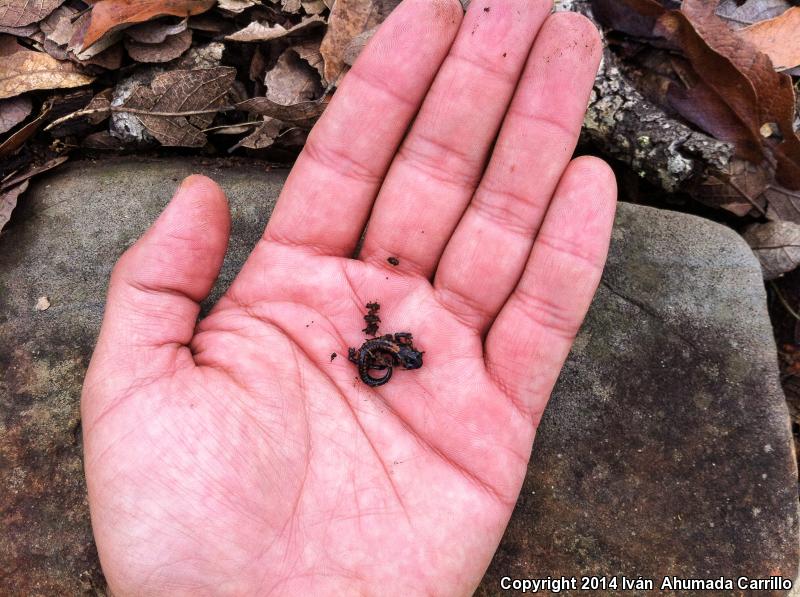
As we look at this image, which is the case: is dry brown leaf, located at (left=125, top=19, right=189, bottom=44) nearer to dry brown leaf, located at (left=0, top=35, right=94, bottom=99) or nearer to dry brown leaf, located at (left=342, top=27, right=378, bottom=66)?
dry brown leaf, located at (left=0, top=35, right=94, bottom=99)

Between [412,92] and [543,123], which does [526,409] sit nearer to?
[543,123]

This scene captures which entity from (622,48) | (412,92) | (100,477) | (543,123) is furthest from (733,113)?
(100,477)

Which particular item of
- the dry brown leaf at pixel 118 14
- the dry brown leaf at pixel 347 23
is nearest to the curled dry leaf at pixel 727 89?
the dry brown leaf at pixel 347 23

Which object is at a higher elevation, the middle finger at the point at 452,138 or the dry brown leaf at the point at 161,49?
the middle finger at the point at 452,138

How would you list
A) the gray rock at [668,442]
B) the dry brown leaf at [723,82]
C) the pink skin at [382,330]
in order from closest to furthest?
the pink skin at [382,330]
the gray rock at [668,442]
the dry brown leaf at [723,82]

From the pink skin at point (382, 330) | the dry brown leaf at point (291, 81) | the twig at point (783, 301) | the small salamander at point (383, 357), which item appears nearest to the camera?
the pink skin at point (382, 330)

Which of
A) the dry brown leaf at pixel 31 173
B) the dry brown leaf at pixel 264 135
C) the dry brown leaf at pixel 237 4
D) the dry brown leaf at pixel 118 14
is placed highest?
the dry brown leaf at pixel 237 4

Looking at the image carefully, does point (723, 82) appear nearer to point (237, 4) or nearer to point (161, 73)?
point (237, 4)

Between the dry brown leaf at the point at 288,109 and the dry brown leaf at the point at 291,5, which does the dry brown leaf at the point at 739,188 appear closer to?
the dry brown leaf at the point at 288,109
